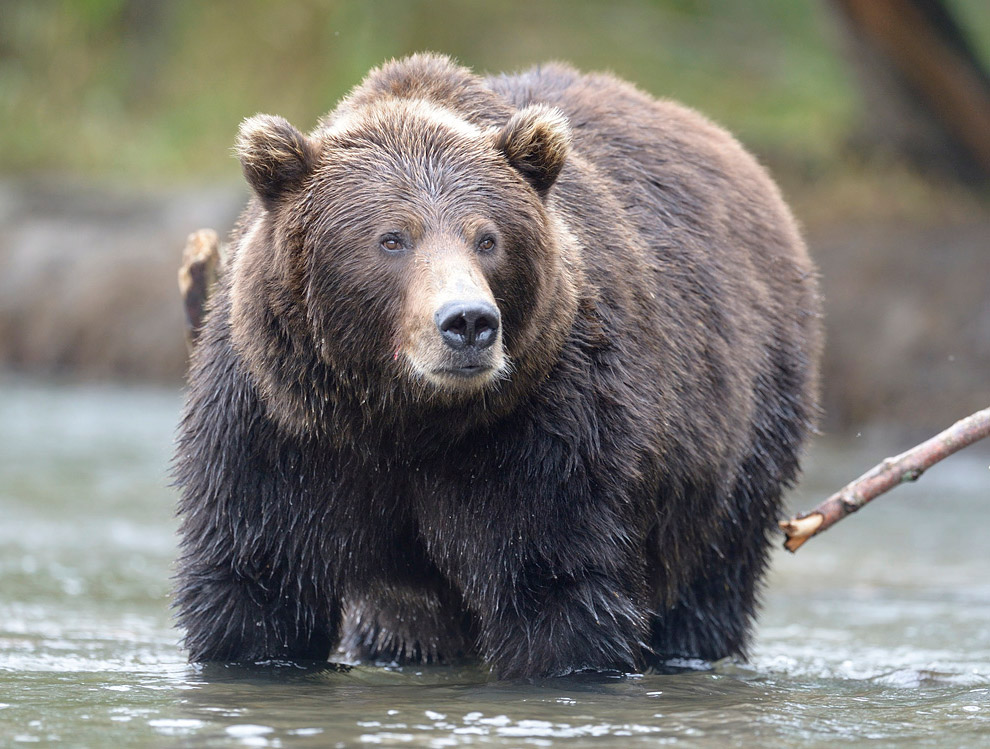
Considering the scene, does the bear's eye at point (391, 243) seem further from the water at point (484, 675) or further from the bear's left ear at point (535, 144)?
the water at point (484, 675)

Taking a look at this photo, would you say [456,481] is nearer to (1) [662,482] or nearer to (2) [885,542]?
(1) [662,482]

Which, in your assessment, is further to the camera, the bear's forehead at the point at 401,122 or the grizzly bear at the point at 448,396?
the bear's forehead at the point at 401,122

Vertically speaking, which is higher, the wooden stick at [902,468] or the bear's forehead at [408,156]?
the bear's forehead at [408,156]

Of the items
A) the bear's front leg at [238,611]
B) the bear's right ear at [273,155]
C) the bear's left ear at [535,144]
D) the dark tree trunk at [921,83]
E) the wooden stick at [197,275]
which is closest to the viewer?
the bear's right ear at [273,155]

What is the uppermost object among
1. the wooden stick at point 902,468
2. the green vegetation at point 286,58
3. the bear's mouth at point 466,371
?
the green vegetation at point 286,58

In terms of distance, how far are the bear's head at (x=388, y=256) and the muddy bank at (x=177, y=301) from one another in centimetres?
1012

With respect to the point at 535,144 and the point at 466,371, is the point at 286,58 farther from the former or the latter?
the point at 466,371

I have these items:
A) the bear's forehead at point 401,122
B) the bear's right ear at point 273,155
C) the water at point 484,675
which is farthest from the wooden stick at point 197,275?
the bear's right ear at point 273,155

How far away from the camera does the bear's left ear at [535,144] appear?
18.5ft

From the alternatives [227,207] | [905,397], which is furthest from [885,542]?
[227,207]

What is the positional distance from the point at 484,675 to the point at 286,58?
1847cm

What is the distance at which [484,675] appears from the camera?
247 inches

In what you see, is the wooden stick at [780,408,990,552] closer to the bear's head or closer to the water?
the water

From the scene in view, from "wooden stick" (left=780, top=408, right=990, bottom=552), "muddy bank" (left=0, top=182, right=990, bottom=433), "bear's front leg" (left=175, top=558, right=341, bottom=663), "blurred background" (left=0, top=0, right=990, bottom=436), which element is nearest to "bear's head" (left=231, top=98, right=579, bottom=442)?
"bear's front leg" (left=175, top=558, right=341, bottom=663)
